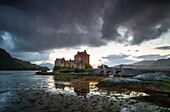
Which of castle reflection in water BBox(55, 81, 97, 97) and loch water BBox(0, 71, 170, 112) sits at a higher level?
castle reflection in water BBox(55, 81, 97, 97)

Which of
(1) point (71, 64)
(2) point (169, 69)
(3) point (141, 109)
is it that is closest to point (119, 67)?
(2) point (169, 69)

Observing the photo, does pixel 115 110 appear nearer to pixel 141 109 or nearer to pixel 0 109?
pixel 141 109

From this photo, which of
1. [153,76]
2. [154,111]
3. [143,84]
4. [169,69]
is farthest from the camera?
[169,69]

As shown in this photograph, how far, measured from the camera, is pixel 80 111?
16453 millimetres

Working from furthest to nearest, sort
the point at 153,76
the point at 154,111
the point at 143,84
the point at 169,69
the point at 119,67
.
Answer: the point at 119,67 < the point at 169,69 < the point at 153,76 < the point at 143,84 < the point at 154,111

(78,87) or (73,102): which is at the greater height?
(78,87)

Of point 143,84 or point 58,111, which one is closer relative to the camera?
point 58,111

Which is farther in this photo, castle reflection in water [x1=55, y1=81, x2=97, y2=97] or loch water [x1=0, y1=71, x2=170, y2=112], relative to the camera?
castle reflection in water [x1=55, y1=81, x2=97, y2=97]

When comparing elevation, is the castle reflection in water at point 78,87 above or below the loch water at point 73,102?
above

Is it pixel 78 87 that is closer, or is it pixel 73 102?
pixel 73 102

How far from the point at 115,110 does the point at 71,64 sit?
183 m

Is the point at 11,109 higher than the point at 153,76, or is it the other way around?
the point at 153,76

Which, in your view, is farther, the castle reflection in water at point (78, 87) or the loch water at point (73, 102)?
the castle reflection in water at point (78, 87)

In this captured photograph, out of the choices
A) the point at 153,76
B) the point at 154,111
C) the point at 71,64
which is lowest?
the point at 154,111
